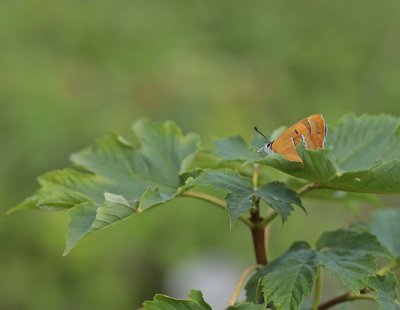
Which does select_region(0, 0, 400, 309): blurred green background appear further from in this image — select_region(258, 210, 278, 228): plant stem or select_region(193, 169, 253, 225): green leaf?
select_region(193, 169, 253, 225): green leaf

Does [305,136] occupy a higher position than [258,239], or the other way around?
[305,136]

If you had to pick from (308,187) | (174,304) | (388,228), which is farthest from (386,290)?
(388,228)

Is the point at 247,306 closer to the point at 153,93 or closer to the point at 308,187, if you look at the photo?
the point at 308,187

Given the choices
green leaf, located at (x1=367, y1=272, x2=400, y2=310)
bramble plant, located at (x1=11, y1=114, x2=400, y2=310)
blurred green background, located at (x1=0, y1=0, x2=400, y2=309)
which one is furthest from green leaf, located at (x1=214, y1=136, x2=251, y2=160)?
blurred green background, located at (x1=0, y1=0, x2=400, y2=309)

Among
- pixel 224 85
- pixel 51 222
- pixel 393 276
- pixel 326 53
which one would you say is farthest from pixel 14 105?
pixel 393 276

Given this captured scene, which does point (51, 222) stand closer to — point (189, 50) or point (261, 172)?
point (189, 50)

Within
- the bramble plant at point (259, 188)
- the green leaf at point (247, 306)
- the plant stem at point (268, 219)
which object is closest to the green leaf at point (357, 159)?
the bramble plant at point (259, 188)
